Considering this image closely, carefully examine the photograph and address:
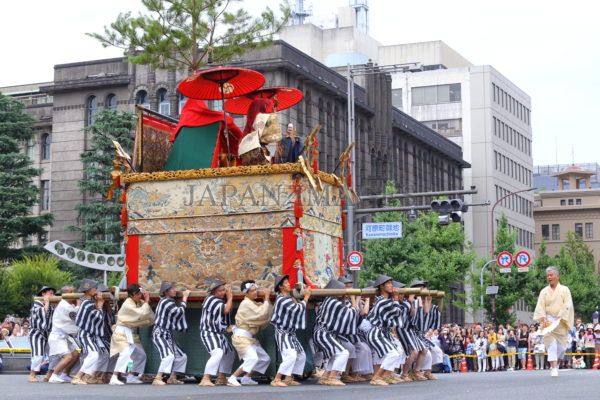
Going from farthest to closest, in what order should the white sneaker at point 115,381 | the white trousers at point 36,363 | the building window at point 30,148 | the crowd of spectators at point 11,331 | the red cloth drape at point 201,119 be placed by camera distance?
the building window at point 30,148
the crowd of spectators at point 11,331
the white trousers at point 36,363
the red cloth drape at point 201,119
the white sneaker at point 115,381

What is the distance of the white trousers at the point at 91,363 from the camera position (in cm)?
1958

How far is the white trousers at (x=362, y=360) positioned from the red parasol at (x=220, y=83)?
16.8 feet

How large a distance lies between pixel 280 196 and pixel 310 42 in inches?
2613

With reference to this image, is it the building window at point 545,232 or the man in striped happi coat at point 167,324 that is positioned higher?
the building window at point 545,232

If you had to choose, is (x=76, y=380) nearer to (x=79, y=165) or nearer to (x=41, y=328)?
(x=41, y=328)

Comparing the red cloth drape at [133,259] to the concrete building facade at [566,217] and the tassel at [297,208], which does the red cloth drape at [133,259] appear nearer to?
the tassel at [297,208]

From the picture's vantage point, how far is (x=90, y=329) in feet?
64.4

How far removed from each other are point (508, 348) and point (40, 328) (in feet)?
67.4

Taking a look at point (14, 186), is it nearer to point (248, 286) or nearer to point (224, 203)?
point (224, 203)

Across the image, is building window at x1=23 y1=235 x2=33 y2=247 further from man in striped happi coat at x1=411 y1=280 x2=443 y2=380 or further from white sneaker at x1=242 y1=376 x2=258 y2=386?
white sneaker at x1=242 y1=376 x2=258 y2=386

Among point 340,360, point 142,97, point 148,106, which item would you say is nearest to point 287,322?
point 340,360

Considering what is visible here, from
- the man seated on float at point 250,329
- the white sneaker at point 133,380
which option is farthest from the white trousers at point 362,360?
the white sneaker at point 133,380

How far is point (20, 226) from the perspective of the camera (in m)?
48.9

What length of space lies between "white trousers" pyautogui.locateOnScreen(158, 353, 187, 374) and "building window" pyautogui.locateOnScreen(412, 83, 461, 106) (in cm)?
7523
